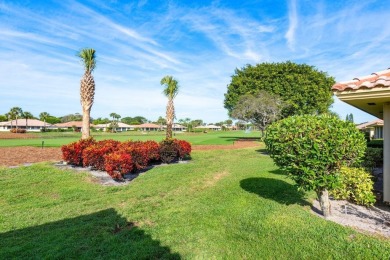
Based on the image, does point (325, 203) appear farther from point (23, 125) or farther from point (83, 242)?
point (23, 125)

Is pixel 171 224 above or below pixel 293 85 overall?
below

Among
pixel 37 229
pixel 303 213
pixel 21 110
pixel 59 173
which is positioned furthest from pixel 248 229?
pixel 21 110

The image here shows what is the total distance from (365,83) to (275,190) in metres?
4.16

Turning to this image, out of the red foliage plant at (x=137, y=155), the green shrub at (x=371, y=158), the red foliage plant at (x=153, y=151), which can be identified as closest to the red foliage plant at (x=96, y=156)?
the red foliage plant at (x=137, y=155)

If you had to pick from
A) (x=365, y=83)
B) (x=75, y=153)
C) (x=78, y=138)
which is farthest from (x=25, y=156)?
(x=78, y=138)

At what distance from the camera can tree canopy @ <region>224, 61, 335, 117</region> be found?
37.8m

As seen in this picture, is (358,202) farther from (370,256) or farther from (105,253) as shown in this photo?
(105,253)

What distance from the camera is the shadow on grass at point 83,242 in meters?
4.16

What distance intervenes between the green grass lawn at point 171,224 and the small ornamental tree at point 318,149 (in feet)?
2.89

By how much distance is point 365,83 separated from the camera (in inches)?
218

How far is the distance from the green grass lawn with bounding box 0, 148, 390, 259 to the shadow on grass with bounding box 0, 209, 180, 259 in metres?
0.02

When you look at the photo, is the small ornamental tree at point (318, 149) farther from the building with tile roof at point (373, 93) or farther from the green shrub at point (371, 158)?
the green shrub at point (371, 158)

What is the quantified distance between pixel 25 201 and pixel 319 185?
804cm

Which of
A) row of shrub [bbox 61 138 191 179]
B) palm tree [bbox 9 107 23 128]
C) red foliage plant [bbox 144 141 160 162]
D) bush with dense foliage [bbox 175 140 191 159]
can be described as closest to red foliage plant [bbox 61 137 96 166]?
row of shrub [bbox 61 138 191 179]
